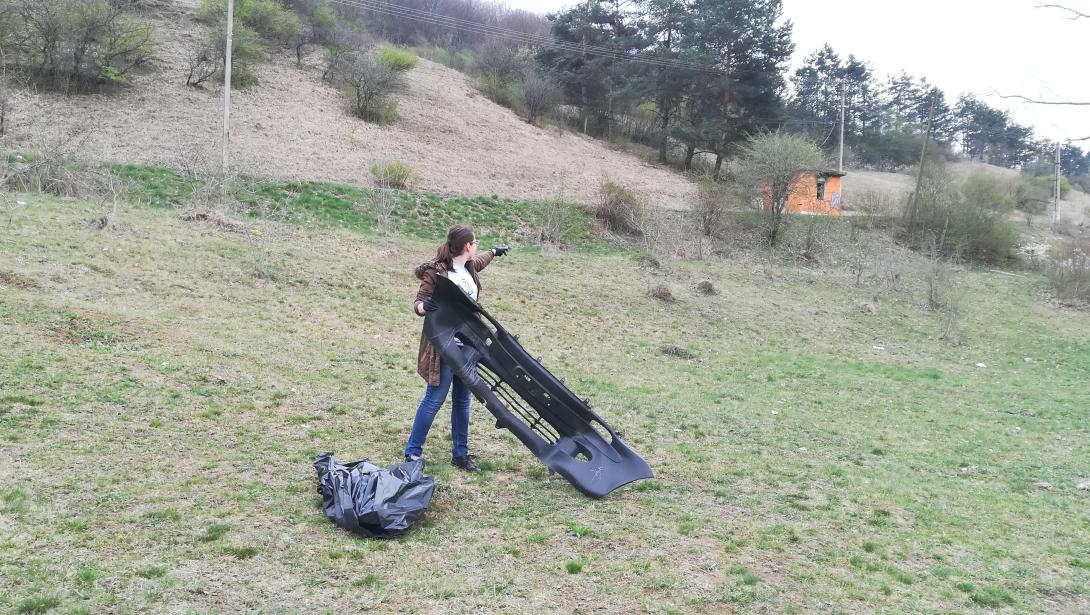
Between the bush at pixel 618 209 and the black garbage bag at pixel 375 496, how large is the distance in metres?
22.9

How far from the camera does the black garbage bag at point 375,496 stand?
14.3 ft

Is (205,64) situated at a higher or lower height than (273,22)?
lower

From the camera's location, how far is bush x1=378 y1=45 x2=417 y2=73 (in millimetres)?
36750

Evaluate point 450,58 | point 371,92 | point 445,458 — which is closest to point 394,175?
point 371,92

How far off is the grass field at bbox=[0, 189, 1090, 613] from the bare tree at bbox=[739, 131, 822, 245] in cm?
1427

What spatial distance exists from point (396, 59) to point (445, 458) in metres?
35.5

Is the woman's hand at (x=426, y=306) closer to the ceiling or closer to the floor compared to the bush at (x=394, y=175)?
closer to the floor

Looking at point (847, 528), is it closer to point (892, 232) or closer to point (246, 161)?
point (246, 161)

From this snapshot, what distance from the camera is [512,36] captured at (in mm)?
53344

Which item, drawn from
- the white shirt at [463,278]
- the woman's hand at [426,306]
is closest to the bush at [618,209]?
the white shirt at [463,278]

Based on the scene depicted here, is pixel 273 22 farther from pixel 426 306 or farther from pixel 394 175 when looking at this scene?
pixel 426 306

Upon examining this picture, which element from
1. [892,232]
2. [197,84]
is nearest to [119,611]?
[197,84]

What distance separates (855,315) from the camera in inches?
716

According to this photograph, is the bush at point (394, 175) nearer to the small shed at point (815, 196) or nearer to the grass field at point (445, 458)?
the grass field at point (445, 458)
